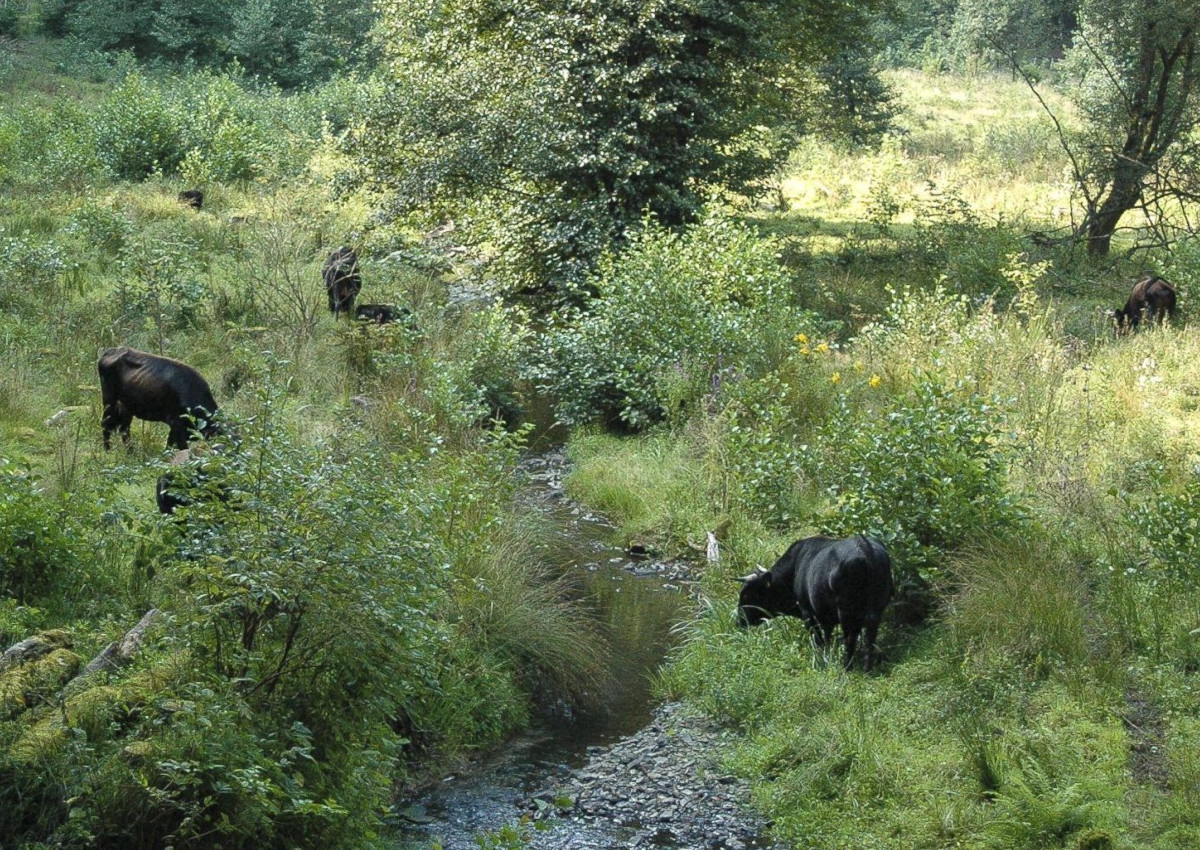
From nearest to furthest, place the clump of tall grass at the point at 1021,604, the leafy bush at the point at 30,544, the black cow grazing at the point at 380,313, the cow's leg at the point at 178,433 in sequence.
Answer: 1. the leafy bush at the point at 30,544
2. the clump of tall grass at the point at 1021,604
3. the cow's leg at the point at 178,433
4. the black cow grazing at the point at 380,313

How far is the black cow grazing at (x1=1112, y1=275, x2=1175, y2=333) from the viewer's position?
1600 cm

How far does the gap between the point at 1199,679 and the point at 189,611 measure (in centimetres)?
587

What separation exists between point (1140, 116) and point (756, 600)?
16737 mm

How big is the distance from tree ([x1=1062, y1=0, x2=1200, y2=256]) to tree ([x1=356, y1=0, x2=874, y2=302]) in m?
5.94

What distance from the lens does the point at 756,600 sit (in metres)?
9.48

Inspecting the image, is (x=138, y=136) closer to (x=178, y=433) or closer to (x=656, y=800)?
(x=178, y=433)

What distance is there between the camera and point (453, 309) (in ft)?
58.4

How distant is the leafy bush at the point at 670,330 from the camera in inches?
561

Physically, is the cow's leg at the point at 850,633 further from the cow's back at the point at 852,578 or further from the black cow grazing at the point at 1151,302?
the black cow grazing at the point at 1151,302

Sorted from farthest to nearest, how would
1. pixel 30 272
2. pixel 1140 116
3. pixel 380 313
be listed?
1. pixel 1140 116
2. pixel 380 313
3. pixel 30 272

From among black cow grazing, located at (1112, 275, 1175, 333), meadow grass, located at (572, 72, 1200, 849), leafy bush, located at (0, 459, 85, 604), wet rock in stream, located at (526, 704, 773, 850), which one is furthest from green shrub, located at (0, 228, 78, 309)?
black cow grazing, located at (1112, 275, 1175, 333)

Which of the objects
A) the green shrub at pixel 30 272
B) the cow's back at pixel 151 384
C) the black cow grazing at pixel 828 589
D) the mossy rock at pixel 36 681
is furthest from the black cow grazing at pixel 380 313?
the mossy rock at pixel 36 681

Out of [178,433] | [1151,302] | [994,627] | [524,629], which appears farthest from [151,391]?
[1151,302]

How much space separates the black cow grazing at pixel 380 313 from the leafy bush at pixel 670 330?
1.91m
